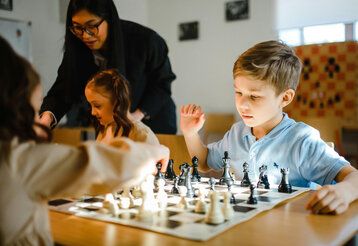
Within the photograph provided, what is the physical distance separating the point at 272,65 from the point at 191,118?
17.7 inches

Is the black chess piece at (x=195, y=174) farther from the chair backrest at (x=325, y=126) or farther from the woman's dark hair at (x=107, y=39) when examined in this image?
the chair backrest at (x=325, y=126)

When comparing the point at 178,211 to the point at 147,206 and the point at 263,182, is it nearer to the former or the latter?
the point at 147,206

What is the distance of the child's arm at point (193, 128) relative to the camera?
1.87 m

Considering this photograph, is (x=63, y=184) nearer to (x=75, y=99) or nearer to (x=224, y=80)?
(x=75, y=99)

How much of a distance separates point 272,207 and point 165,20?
5.34 m

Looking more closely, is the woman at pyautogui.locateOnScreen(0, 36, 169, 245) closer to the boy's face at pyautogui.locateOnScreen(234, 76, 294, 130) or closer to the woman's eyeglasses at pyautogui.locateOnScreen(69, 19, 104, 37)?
the boy's face at pyautogui.locateOnScreen(234, 76, 294, 130)

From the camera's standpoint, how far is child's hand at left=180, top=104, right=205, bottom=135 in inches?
73.7

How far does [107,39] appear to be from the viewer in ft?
6.73

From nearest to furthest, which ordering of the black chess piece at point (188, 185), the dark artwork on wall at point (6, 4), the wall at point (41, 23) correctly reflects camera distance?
the black chess piece at point (188, 185), the dark artwork on wall at point (6, 4), the wall at point (41, 23)

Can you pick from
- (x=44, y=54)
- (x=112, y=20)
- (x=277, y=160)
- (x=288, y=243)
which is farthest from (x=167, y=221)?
(x=44, y=54)

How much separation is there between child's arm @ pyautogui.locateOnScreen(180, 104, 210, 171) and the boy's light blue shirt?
0.48ft

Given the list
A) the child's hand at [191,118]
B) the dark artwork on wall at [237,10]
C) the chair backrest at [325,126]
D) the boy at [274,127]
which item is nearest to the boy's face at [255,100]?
the boy at [274,127]

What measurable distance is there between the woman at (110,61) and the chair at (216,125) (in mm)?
3062

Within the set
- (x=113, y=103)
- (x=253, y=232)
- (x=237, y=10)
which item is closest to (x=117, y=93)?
(x=113, y=103)
